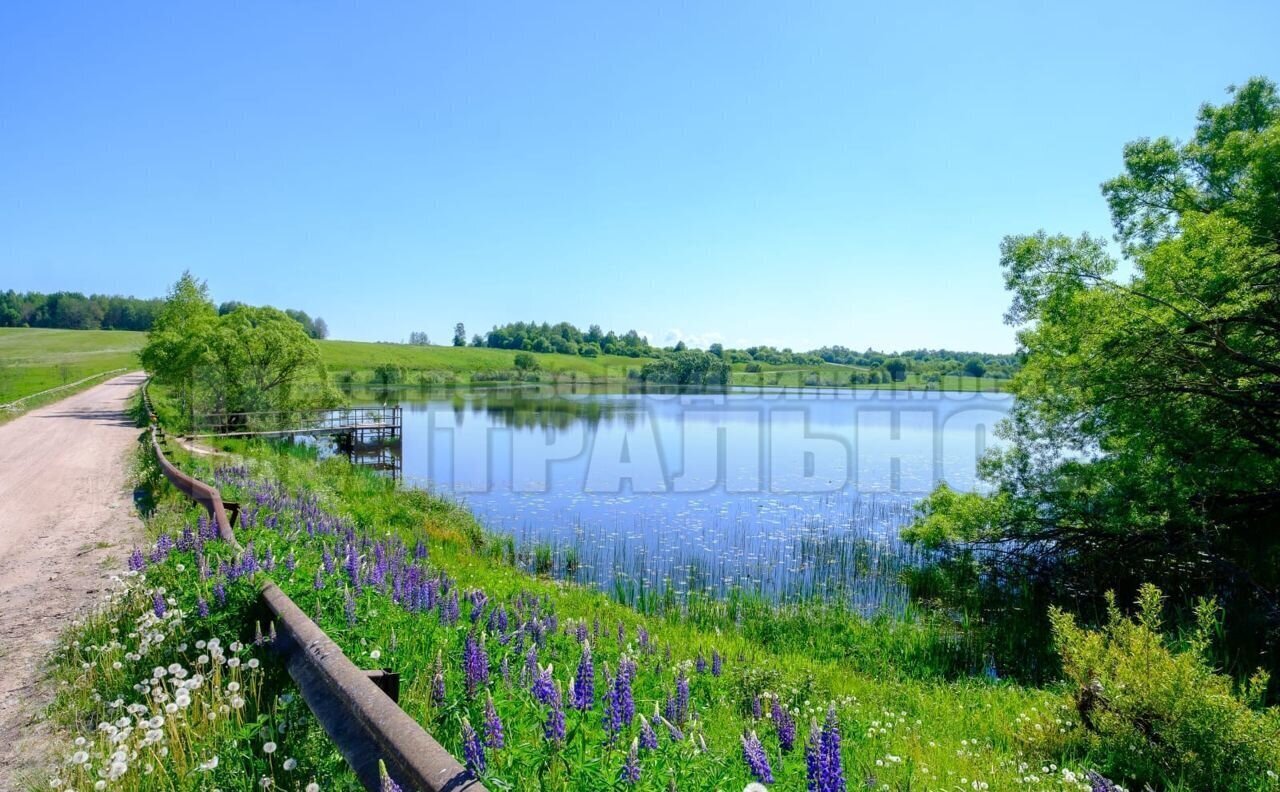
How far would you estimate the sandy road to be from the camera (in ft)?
15.1

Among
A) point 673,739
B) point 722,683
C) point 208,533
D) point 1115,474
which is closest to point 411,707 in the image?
point 673,739

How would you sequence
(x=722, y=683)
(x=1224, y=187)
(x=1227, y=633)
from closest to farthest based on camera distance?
(x=722, y=683) → (x=1227, y=633) → (x=1224, y=187)

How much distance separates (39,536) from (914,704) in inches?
506

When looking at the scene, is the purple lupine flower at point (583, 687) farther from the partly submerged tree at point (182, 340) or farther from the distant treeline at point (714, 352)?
the distant treeline at point (714, 352)

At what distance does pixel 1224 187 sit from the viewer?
52.2ft

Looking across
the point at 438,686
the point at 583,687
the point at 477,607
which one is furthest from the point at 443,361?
the point at 583,687

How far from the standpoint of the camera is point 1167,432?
35.4 feet

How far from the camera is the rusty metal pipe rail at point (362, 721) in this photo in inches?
83.0

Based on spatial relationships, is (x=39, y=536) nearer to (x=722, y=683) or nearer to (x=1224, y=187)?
(x=722, y=683)

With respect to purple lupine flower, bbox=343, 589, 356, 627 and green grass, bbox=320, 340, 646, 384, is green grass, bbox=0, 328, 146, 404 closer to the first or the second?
green grass, bbox=320, 340, 646, 384

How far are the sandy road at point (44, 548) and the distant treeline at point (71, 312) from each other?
11683 centimetres

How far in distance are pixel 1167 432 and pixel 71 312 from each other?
559 feet

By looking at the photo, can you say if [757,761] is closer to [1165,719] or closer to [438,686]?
[438,686]

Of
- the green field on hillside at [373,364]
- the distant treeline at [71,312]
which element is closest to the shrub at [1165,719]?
the green field on hillside at [373,364]
